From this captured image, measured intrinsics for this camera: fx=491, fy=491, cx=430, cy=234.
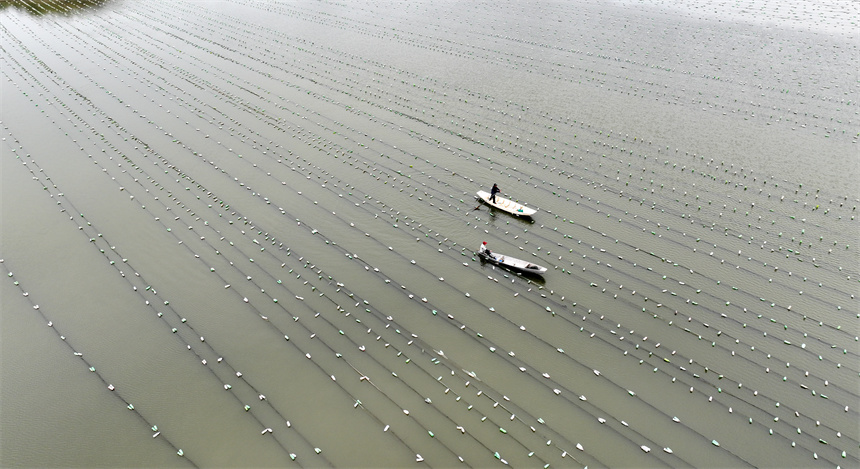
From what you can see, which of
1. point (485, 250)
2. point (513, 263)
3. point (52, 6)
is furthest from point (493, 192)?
point (52, 6)

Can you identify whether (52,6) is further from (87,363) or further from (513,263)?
(513,263)

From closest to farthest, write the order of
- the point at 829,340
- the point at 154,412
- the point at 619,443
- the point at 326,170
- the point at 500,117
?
the point at 619,443
the point at 154,412
the point at 829,340
the point at 326,170
the point at 500,117

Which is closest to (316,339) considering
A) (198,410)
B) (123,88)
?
(198,410)

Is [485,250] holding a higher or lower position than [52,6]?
lower

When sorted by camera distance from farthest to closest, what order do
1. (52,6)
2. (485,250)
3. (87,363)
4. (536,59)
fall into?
1. (52,6)
2. (536,59)
3. (485,250)
4. (87,363)

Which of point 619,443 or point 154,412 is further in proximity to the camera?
point 154,412

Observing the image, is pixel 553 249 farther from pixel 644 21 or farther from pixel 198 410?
pixel 644 21

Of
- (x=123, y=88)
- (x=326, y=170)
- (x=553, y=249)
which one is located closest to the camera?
(x=553, y=249)
